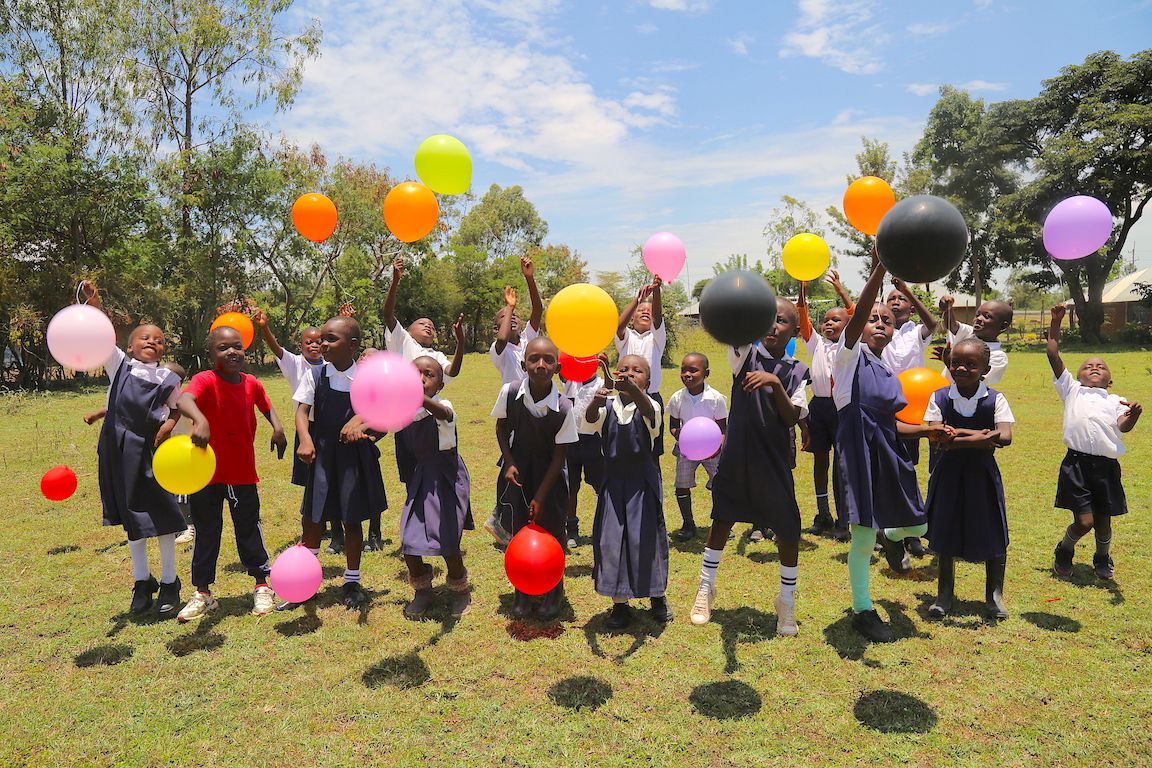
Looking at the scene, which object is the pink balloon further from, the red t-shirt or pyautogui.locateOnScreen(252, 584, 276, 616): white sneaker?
pyautogui.locateOnScreen(252, 584, 276, 616): white sneaker

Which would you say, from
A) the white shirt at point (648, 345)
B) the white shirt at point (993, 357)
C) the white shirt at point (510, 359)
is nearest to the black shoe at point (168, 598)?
the white shirt at point (510, 359)

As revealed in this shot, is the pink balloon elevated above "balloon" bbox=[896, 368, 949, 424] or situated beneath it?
situated beneath

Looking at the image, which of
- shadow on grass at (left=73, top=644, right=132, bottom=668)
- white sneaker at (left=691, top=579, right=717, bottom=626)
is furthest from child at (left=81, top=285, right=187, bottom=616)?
white sneaker at (left=691, top=579, right=717, bottom=626)

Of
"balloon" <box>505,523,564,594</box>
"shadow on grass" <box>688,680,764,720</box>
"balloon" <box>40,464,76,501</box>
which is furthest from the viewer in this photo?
"balloon" <box>40,464,76,501</box>

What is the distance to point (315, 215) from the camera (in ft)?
16.8

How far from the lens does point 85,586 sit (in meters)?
4.97

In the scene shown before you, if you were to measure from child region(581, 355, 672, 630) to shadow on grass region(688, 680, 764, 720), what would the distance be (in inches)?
27.3

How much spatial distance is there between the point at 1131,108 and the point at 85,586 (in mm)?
35120

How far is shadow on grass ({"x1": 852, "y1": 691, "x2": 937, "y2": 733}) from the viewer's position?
3.10 meters

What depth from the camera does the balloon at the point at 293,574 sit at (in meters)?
3.65

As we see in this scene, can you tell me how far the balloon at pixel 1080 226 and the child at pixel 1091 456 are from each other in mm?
412

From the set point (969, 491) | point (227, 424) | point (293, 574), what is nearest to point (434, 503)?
point (293, 574)

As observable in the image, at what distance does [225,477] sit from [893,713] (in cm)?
420

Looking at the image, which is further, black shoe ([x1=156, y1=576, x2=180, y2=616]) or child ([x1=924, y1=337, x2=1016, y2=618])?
black shoe ([x1=156, y1=576, x2=180, y2=616])
